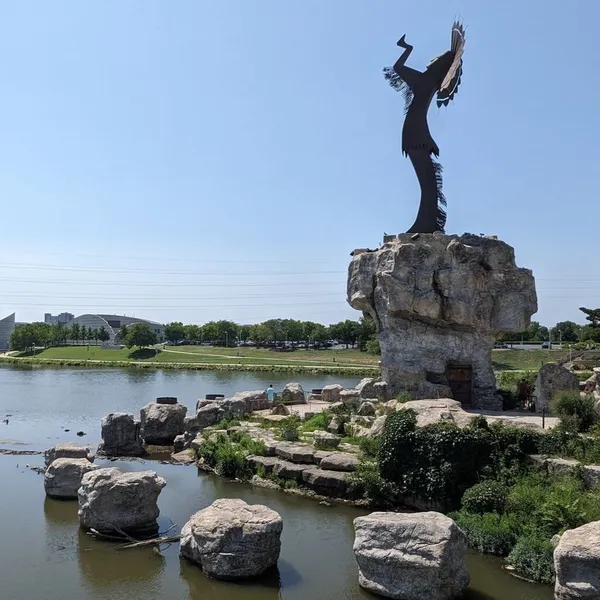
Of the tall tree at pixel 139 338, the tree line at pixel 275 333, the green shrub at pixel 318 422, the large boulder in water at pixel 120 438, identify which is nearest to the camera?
the green shrub at pixel 318 422

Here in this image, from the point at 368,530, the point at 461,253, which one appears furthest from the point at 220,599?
the point at 461,253

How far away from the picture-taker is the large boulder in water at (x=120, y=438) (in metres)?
24.9

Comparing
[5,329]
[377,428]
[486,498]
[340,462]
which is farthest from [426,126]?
[5,329]

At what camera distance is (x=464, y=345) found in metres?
26.7

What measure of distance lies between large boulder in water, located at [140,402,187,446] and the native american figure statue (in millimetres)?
13367

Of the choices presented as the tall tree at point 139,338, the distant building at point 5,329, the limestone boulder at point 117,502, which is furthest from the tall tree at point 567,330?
the distant building at point 5,329

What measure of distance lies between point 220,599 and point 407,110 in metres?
23.5

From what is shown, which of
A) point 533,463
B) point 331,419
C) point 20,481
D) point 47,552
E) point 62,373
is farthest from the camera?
point 62,373

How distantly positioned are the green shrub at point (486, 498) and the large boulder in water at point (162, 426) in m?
15.3

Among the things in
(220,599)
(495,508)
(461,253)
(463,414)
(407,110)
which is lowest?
(220,599)

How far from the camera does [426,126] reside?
1136 inches

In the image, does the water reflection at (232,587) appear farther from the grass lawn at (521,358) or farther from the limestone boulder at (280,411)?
the grass lawn at (521,358)

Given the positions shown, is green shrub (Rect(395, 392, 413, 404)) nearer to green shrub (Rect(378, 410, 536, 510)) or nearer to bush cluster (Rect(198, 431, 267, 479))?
bush cluster (Rect(198, 431, 267, 479))

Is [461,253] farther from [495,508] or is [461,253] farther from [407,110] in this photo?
[495,508]
